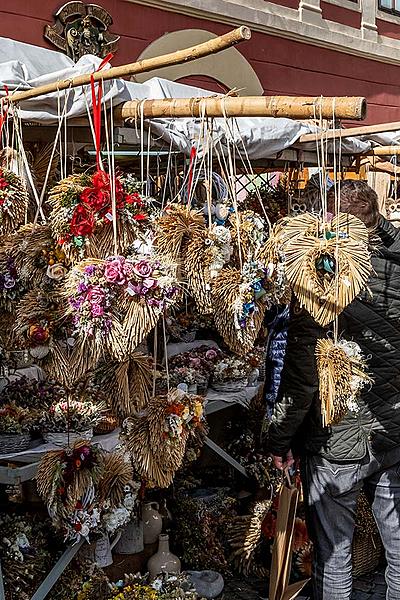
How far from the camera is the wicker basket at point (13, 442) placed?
2830 mm

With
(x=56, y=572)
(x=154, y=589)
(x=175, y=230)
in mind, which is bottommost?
(x=154, y=589)

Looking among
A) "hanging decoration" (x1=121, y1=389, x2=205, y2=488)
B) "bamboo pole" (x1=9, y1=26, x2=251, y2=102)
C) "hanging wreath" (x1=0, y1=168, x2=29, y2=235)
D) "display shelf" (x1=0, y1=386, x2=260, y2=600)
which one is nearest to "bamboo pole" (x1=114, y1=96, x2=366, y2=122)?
"bamboo pole" (x1=9, y1=26, x2=251, y2=102)

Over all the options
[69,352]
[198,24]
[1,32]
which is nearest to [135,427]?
[69,352]

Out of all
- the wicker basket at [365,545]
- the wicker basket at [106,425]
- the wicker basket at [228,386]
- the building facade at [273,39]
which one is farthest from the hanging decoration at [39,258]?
the building facade at [273,39]

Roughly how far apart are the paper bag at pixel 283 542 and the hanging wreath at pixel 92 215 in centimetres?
121

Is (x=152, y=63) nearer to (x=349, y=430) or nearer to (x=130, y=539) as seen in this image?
(x=349, y=430)

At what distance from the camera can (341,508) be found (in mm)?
2580

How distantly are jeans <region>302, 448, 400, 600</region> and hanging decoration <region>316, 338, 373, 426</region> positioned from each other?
33cm

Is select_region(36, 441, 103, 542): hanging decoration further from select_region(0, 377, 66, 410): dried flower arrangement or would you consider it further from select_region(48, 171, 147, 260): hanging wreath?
select_region(48, 171, 147, 260): hanging wreath

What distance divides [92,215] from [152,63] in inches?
17.4

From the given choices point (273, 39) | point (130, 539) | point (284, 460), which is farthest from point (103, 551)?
point (273, 39)

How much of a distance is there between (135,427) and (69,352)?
397 millimetres

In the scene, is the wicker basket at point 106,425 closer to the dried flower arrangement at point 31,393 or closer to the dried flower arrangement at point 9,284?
the dried flower arrangement at point 31,393

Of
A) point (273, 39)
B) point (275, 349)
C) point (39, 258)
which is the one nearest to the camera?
point (39, 258)
